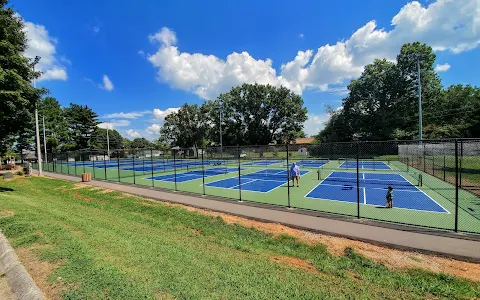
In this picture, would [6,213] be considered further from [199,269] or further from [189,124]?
[189,124]

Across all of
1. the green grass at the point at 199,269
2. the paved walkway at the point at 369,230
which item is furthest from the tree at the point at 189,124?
the green grass at the point at 199,269

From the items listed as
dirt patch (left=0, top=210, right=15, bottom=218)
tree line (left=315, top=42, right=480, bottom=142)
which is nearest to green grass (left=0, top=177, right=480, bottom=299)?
dirt patch (left=0, top=210, right=15, bottom=218)

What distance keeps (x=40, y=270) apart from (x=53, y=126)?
222ft

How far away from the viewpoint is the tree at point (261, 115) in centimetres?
5966

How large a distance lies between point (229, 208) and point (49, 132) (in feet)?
218

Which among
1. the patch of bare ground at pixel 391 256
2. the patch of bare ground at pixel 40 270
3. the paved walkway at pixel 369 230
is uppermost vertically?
the patch of bare ground at pixel 40 270

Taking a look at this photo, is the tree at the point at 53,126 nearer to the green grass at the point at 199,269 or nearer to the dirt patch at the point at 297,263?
the green grass at the point at 199,269

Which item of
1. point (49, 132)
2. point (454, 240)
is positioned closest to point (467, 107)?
point (454, 240)

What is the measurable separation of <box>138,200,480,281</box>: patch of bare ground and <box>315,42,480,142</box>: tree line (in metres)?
44.8

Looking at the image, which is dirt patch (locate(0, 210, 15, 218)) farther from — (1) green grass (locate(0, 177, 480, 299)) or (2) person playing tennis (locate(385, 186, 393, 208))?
(2) person playing tennis (locate(385, 186, 393, 208))

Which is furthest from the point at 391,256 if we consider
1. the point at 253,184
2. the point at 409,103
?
the point at 409,103

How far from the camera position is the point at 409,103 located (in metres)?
45.6

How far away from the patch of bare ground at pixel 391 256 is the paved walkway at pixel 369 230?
23 cm

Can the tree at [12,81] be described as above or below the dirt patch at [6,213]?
above
